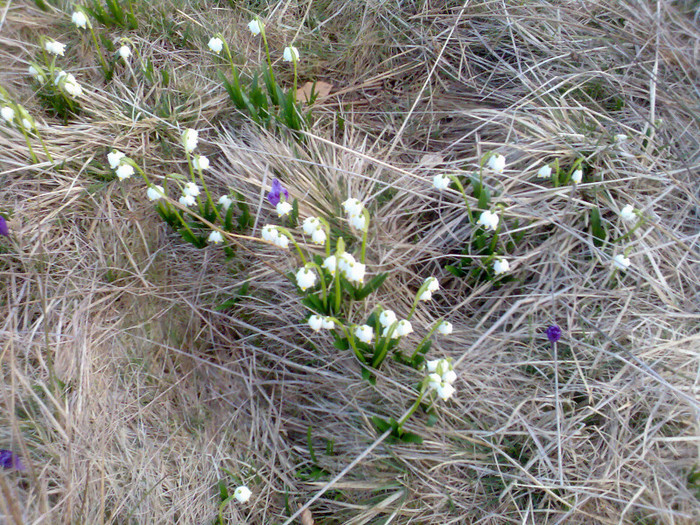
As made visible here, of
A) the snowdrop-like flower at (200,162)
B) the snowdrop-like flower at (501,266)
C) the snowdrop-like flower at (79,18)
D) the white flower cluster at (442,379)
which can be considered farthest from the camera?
the snowdrop-like flower at (79,18)

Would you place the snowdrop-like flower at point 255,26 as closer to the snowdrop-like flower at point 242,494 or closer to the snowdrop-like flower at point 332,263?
the snowdrop-like flower at point 332,263

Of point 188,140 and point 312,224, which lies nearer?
point 312,224

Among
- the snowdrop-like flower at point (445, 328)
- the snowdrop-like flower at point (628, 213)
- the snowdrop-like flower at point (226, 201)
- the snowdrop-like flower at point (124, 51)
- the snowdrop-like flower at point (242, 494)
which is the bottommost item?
the snowdrop-like flower at point (242, 494)

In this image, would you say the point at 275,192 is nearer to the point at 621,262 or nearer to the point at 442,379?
the point at 442,379

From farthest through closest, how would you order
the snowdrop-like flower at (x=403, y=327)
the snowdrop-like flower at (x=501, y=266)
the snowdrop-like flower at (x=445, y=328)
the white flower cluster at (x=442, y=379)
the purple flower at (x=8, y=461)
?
the snowdrop-like flower at (x=501, y=266) < the snowdrop-like flower at (x=445, y=328) < the snowdrop-like flower at (x=403, y=327) < the white flower cluster at (x=442, y=379) < the purple flower at (x=8, y=461)

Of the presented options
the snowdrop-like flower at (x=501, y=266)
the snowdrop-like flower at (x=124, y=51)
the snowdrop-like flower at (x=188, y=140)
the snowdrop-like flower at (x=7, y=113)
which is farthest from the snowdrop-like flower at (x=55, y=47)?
the snowdrop-like flower at (x=501, y=266)

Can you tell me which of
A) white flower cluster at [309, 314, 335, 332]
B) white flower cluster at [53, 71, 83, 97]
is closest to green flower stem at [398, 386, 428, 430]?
white flower cluster at [309, 314, 335, 332]

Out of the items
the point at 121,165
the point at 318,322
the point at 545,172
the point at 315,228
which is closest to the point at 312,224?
the point at 315,228
